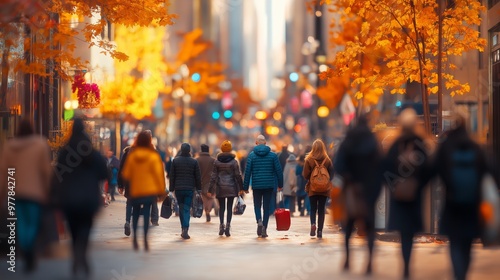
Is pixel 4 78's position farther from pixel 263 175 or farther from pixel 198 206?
pixel 263 175

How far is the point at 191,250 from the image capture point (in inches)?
789

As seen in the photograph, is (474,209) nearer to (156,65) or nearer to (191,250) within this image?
(191,250)

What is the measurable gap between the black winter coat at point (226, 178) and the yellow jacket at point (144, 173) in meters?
4.25

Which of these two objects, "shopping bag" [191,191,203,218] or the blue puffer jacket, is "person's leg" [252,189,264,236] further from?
"shopping bag" [191,191,203,218]

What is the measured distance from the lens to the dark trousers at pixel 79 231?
1481cm

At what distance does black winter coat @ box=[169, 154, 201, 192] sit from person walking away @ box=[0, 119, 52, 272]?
7514mm

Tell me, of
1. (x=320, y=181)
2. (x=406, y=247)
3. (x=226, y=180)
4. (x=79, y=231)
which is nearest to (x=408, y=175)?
(x=406, y=247)

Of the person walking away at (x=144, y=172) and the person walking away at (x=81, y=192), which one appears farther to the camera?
the person walking away at (x=144, y=172)

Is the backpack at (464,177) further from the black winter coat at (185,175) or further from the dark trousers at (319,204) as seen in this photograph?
the black winter coat at (185,175)

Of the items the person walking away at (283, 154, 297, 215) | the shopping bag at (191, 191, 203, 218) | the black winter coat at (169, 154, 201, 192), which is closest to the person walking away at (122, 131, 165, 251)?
the black winter coat at (169, 154, 201, 192)

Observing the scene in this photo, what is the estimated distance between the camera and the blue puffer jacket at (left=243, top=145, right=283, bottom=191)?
75.9 feet

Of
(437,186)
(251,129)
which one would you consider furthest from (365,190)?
(251,129)

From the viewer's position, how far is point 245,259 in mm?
18141

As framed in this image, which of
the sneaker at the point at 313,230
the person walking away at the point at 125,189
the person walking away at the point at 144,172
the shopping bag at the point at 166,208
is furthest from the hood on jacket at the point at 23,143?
the sneaker at the point at 313,230
